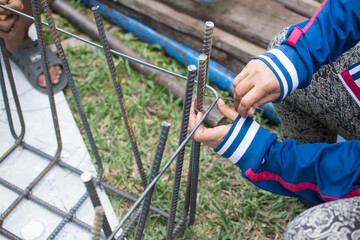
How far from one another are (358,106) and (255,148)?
0.36m

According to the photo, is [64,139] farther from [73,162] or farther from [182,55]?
[182,55]

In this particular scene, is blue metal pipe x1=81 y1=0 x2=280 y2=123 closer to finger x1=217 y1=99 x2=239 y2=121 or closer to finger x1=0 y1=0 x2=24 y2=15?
finger x1=0 y1=0 x2=24 y2=15

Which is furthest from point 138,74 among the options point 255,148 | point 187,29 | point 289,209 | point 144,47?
point 255,148

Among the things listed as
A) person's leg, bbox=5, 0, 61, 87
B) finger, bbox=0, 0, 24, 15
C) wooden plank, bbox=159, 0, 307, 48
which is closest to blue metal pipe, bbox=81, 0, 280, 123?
wooden plank, bbox=159, 0, 307, 48

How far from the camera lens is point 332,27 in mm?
966

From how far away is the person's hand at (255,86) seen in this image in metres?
0.89

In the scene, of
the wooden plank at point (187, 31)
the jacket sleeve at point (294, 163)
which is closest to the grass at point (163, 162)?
the wooden plank at point (187, 31)

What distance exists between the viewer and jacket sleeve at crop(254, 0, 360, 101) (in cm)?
92

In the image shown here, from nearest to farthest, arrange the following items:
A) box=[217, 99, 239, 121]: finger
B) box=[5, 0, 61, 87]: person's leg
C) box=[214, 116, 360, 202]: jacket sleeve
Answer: box=[214, 116, 360, 202]: jacket sleeve
box=[217, 99, 239, 121]: finger
box=[5, 0, 61, 87]: person's leg

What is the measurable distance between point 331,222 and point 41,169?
1.19 m

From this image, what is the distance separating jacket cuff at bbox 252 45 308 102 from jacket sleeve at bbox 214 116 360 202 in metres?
0.13

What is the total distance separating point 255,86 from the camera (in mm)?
893

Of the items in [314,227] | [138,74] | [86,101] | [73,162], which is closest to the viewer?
[314,227]

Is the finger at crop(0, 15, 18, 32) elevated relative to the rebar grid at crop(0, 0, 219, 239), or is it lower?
elevated
